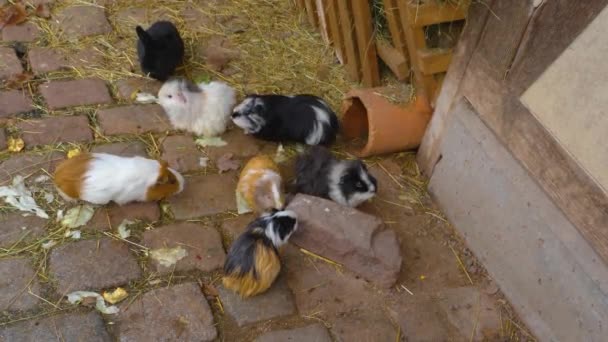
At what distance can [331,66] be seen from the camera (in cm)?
331

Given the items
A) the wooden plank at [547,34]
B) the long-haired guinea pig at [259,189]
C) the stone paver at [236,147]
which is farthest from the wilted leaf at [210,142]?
the wooden plank at [547,34]

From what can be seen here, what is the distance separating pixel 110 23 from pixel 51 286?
1.82 meters

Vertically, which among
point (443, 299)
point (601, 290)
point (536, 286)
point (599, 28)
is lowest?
point (443, 299)

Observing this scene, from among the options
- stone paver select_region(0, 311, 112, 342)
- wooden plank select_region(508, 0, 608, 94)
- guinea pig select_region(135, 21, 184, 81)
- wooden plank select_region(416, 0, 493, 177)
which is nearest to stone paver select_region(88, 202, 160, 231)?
stone paver select_region(0, 311, 112, 342)

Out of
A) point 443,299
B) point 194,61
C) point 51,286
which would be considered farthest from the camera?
point 194,61

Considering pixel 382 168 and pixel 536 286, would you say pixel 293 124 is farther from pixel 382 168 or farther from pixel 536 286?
pixel 536 286

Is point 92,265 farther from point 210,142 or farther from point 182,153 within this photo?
point 210,142

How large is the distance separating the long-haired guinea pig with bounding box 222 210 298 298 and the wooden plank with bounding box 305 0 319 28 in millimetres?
1722

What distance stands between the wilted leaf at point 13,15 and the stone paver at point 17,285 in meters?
1.66

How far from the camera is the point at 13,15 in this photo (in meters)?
3.23

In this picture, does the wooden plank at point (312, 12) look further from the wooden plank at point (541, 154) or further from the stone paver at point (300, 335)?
the stone paver at point (300, 335)

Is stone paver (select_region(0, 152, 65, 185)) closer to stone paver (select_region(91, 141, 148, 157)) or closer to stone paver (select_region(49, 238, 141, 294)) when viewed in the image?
stone paver (select_region(91, 141, 148, 157))

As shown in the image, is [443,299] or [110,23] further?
[110,23]

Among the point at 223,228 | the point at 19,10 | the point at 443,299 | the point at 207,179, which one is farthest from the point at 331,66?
the point at 19,10
